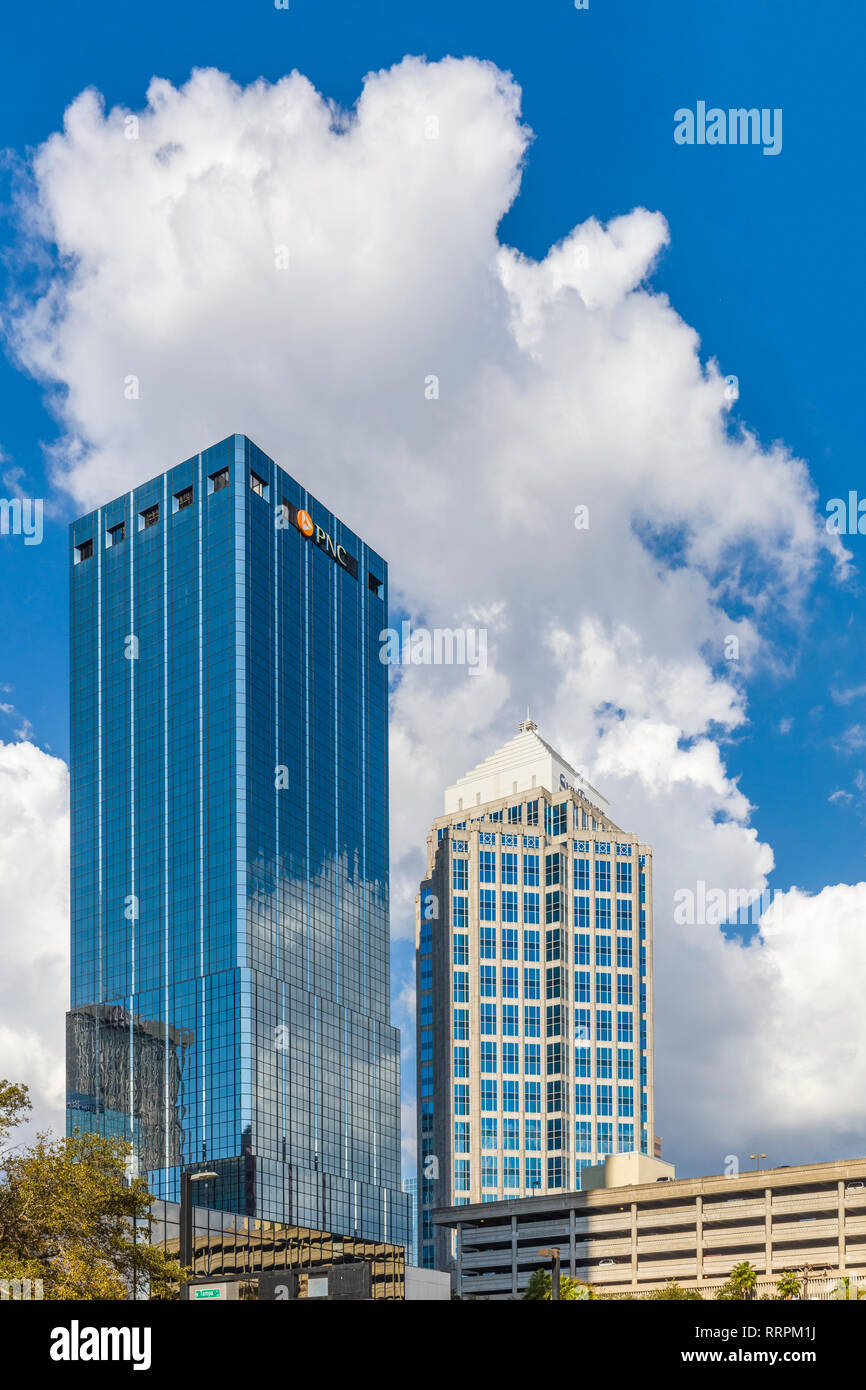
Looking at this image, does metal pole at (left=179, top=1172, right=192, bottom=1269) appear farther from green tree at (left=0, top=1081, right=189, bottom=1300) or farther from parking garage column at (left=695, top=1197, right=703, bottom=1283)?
parking garage column at (left=695, top=1197, right=703, bottom=1283)

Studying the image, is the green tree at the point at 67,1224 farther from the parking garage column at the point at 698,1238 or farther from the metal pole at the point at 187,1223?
the parking garage column at the point at 698,1238

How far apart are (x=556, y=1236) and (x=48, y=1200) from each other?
438ft

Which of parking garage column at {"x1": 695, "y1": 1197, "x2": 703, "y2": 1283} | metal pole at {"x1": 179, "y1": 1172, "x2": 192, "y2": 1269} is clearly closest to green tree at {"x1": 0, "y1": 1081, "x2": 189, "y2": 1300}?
metal pole at {"x1": 179, "y1": 1172, "x2": 192, "y2": 1269}

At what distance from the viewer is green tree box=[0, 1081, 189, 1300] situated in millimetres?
50438

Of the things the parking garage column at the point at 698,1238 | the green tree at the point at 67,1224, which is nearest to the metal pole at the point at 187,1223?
the green tree at the point at 67,1224

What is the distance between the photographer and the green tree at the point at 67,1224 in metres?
50.4

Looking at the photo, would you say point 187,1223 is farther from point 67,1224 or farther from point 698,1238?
point 698,1238

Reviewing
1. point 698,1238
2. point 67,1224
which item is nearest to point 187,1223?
point 67,1224

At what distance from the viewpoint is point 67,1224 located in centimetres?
5312
